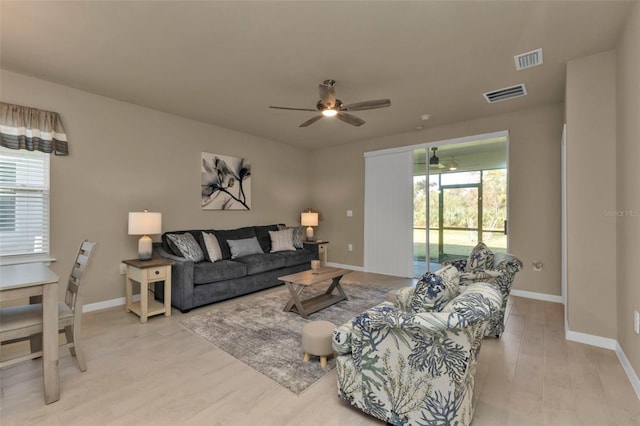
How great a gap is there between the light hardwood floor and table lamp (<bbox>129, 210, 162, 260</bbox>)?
1.08 metres

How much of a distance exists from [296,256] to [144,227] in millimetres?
2314

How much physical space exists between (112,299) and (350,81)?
400 cm

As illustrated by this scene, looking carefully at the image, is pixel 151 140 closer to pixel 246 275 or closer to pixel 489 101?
pixel 246 275

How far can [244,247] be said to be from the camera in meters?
4.64

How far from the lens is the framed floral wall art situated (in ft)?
15.7

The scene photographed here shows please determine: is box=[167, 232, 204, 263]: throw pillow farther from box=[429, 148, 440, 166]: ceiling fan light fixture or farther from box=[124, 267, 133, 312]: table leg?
box=[429, 148, 440, 166]: ceiling fan light fixture

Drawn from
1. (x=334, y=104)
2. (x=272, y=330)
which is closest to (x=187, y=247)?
(x=272, y=330)

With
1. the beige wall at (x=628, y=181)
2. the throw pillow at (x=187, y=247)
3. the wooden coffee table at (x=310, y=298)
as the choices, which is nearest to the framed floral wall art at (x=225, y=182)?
the throw pillow at (x=187, y=247)

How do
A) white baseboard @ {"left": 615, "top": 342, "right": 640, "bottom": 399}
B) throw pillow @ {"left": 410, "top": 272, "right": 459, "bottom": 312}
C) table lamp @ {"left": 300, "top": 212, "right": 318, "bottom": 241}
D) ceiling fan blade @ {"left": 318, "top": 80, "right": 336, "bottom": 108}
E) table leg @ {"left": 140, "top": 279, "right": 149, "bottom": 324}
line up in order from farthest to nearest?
table lamp @ {"left": 300, "top": 212, "right": 318, "bottom": 241}
table leg @ {"left": 140, "top": 279, "right": 149, "bottom": 324}
ceiling fan blade @ {"left": 318, "top": 80, "right": 336, "bottom": 108}
white baseboard @ {"left": 615, "top": 342, "right": 640, "bottom": 399}
throw pillow @ {"left": 410, "top": 272, "right": 459, "bottom": 312}

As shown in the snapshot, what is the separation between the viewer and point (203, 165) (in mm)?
4734

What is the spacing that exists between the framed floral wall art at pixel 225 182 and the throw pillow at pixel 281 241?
77 centimetres

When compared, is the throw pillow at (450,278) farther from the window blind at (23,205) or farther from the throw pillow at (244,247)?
the window blind at (23,205)

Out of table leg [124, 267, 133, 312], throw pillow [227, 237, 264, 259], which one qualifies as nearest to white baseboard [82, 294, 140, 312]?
table leg [124, 267, 133, 312]

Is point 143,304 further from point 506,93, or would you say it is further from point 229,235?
point 506,93
